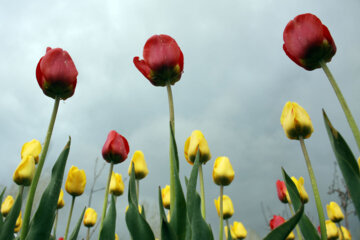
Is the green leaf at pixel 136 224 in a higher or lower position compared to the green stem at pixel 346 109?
lower

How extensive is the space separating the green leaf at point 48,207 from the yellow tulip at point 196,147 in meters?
0.95

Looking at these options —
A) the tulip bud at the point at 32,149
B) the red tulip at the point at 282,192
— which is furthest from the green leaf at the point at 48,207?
the red tulip at the point at 282,192

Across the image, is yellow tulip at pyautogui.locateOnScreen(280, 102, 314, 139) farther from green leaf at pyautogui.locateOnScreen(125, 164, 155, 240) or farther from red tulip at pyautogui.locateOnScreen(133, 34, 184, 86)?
green leaf at pyautogui.locateOnScreen(125, 164, 155, 240)

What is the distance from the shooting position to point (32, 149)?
7.12 feet

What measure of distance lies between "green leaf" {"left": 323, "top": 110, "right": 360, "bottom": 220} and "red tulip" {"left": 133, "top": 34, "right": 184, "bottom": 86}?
69 cm

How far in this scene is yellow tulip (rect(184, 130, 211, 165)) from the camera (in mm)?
1913

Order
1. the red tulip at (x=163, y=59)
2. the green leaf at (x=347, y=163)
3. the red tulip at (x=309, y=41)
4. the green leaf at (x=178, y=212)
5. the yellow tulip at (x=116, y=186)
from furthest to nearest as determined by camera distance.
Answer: the yellow tulip at (x=116, y=186)
the red tulip at (x=163, y=59)
the red tulip at (x=309, y=41)
the green leaf at (x=178, y=212)
the green leaf at (x=347, y=163)

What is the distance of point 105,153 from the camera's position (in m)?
1.86

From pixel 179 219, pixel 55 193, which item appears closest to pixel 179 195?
pixel 179 219

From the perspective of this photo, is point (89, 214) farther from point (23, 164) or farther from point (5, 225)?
point (5, 225)

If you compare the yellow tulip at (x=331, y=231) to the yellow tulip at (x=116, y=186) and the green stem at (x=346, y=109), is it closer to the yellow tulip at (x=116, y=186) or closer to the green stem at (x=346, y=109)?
the yellow tulip at (x=116, y=186)

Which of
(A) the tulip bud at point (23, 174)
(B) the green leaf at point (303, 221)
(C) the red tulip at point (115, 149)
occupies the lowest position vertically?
(B) the green leaf at point (303, 221)

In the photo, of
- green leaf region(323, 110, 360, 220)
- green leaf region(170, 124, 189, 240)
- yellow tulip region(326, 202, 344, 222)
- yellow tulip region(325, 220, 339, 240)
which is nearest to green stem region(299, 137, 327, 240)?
green leaf region(323, 110, 360, 220)

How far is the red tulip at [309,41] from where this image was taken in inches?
44.2
